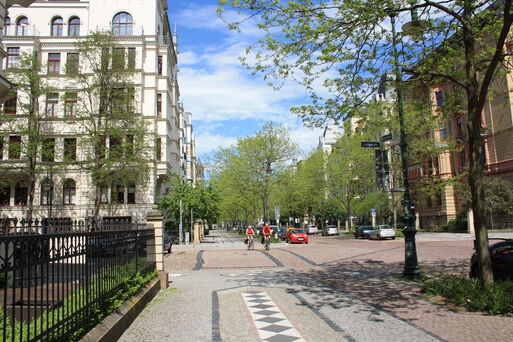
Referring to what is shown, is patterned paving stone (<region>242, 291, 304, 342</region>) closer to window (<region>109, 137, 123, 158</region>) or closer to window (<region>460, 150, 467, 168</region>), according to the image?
window (<region>109, 137, 123, 158</region>)

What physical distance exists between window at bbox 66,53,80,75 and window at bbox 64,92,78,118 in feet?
6.26

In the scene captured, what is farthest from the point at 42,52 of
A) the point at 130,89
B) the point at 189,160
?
the point at 189,160

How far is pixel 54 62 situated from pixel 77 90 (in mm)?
6248

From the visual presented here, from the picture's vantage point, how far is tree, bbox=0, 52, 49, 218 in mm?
32562

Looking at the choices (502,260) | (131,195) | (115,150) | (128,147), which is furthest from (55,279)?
(131,195)

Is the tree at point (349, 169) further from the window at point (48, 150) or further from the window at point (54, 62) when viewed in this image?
the window at point (54, 62)

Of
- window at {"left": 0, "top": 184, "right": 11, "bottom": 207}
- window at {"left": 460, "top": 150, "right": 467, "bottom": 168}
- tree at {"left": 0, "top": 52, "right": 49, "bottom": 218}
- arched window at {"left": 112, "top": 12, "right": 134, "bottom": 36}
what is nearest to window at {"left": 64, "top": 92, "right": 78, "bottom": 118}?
tree at {"left": 0, "top": 52, "right": 49, "bottom": 218}

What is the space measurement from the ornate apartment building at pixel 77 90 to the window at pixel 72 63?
0.13 meters

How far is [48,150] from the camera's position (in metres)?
33.6

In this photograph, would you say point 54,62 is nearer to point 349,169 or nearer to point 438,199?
point 349,169

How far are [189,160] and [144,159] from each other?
56945 millimetres

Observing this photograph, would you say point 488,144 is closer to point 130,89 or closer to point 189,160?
point 130,89

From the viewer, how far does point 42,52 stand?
3691 centimetres

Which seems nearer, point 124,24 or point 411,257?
point 411,257
